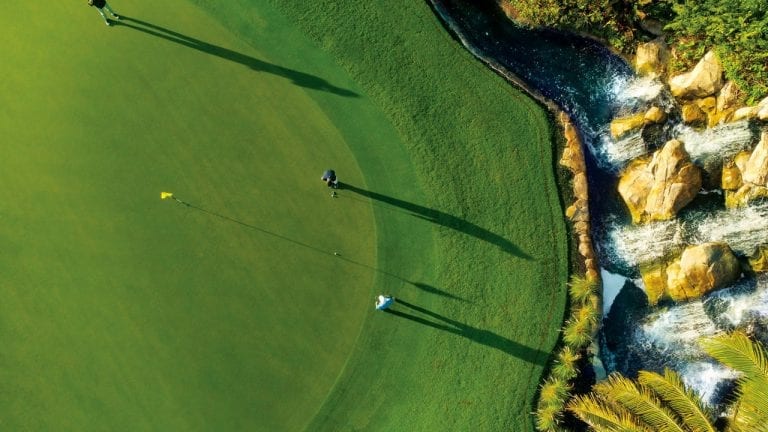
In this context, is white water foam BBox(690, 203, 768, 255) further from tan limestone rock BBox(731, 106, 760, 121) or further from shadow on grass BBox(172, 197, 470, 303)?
shadow on grass BBox(172, 197, 470, 303)

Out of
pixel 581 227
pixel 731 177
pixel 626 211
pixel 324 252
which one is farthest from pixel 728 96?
pixel 324 252

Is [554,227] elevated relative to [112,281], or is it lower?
elevated

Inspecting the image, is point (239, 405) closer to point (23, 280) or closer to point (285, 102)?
point (23, 280)

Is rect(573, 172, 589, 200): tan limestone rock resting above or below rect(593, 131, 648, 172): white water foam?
below

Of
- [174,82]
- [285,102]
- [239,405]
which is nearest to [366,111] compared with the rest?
[285,102]

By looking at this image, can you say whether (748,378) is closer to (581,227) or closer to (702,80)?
(581,227)

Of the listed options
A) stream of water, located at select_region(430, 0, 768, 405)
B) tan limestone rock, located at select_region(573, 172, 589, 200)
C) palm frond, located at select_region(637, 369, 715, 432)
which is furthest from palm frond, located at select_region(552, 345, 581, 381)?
tan limestone rock, located at select_region(573, 172, 589, 200)

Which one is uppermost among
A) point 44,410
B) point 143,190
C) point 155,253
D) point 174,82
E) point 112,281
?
point 174,82
